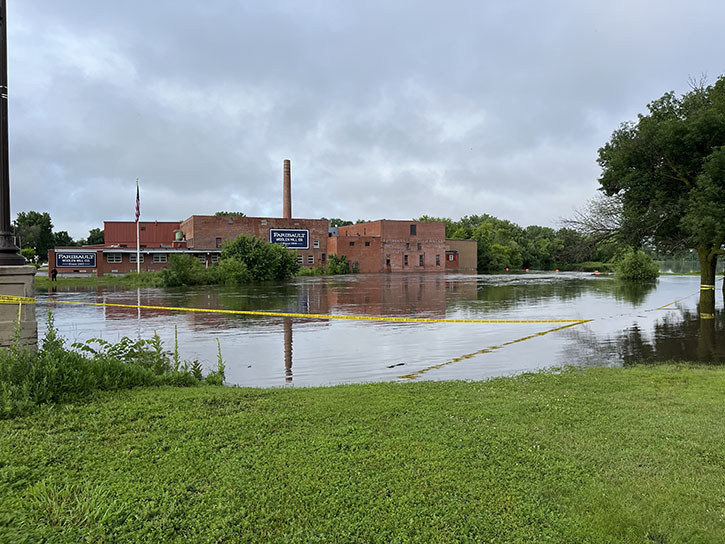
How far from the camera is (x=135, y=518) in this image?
3443 millimetres

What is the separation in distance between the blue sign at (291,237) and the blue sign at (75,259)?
22.8m

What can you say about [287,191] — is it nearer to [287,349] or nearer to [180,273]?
[180,273]

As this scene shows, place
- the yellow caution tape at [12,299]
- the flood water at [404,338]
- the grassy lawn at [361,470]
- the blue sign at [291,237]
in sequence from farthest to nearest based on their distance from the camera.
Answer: the blue sign at [291,237] → the flood water at [404,338] → the yellow caution tape at [12,299] → the grassy lawn at [361,470]

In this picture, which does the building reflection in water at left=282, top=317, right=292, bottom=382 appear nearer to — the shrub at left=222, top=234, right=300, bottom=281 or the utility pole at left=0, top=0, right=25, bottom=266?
the utility pole at left=0, top=0, right=25, bottom=266

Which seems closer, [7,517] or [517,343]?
[7,517]

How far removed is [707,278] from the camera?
17.5m

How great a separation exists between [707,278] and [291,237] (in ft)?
193

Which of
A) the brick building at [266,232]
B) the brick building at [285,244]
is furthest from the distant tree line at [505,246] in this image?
the brick building at [266,232]

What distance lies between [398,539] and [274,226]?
228 feet

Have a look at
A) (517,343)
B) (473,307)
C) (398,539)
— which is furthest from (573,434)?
(473,307)

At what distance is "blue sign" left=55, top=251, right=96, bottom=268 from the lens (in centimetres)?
5412

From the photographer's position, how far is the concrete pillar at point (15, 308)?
6.90m

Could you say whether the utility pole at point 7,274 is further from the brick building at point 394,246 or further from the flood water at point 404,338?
the brick building at point 394,246

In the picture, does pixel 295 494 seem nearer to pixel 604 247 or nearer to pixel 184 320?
pixel 184 320
